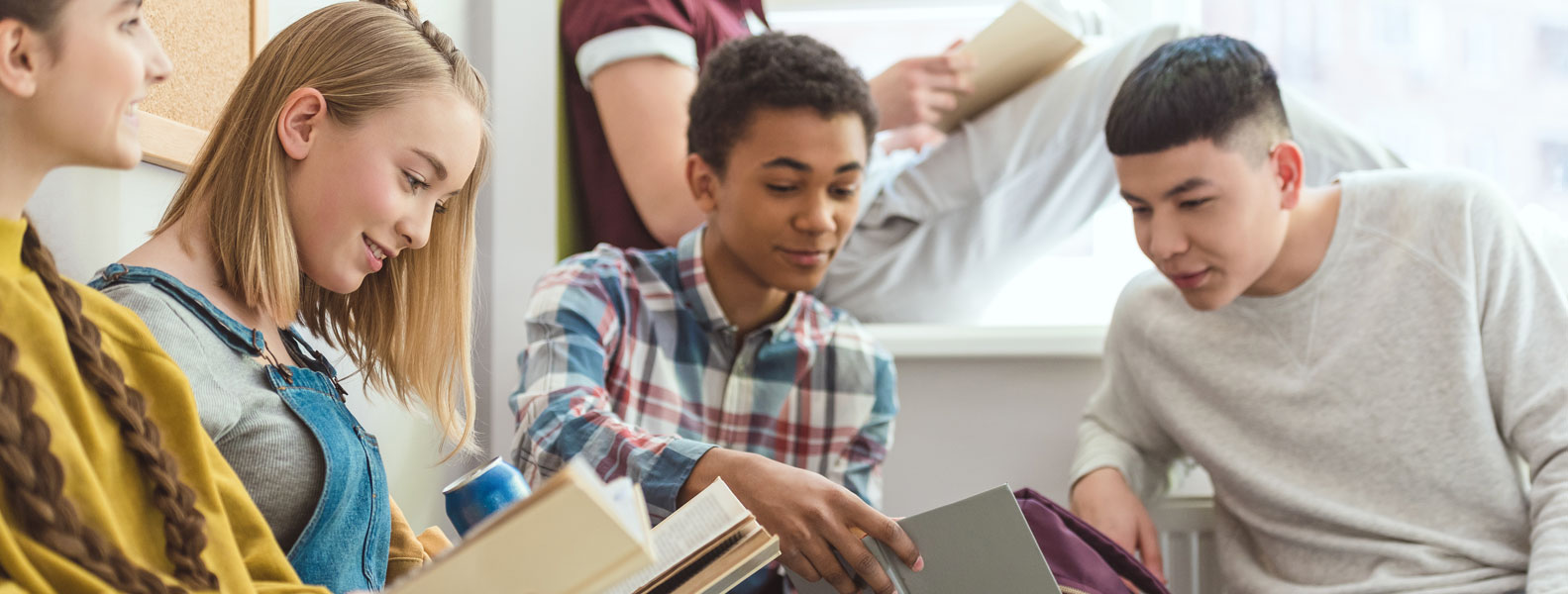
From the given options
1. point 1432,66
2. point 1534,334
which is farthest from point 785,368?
point 1432,66

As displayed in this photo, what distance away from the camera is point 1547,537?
3.06ft

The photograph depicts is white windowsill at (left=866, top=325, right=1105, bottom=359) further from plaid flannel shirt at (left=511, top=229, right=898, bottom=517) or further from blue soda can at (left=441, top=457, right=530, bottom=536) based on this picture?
blue soda can at (left=441, top=457, right=530, bottom=536)

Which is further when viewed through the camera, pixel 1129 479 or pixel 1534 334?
pixel 1129 479

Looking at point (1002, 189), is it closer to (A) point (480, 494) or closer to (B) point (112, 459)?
(A) point (480, 494)

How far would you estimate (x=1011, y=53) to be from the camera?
1.29 m

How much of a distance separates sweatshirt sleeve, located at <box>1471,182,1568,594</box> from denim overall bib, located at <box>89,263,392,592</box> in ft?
2.86

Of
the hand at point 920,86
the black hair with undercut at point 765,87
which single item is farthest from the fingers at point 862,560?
the hand at point 920,86

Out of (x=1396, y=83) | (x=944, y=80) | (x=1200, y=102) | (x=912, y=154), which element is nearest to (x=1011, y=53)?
Answer: (x=944, y=80)

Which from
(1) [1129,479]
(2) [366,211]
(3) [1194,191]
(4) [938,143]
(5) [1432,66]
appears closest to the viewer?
(2) [366,211]

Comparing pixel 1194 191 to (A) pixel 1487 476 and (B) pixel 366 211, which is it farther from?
(B) pixel 366 211

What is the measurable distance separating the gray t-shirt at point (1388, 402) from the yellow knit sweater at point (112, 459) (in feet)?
2.82

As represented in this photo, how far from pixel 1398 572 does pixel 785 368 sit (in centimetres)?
56

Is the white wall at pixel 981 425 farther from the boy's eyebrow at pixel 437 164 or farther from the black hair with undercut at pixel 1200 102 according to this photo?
the boy's eyebrow at pixel 437 164

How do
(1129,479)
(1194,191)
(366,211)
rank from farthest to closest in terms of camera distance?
(1129,479), (1194,191), (366,211)
